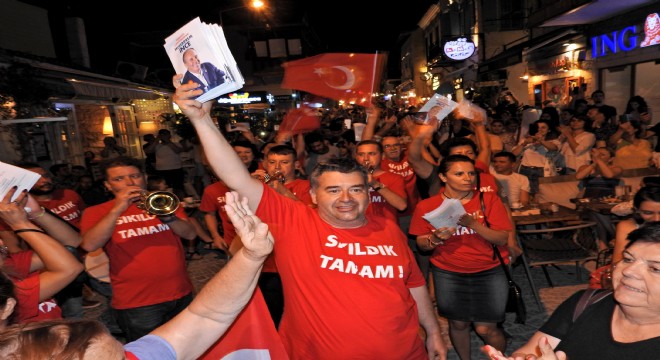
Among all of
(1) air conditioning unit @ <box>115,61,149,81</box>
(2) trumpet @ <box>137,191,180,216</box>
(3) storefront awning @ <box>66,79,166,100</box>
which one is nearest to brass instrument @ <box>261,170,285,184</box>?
(2) trumpet @ <box>137,191,180,216</box>

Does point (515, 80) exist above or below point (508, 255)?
above

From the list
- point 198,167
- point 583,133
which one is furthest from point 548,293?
point 198,167

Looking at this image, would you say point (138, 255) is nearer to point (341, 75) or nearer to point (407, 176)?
point (341, 75)

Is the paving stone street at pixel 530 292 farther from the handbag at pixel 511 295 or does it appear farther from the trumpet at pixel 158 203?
the trumpet at pixel 158 203

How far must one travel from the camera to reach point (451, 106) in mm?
5043

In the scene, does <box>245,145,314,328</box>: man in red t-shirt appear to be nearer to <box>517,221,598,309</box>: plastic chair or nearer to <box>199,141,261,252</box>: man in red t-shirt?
<box>199,141,261,252</box>: man in red t-shirt

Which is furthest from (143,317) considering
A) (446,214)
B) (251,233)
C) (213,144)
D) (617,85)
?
(617,85)

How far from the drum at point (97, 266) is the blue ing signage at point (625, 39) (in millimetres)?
13045

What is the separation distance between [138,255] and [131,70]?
790 inches

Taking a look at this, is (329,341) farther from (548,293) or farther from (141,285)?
(548,293)

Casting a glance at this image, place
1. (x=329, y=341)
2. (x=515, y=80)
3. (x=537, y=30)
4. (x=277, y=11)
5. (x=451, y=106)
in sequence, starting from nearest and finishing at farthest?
(x=329, y=341) < (x=451, y=106) < (x=537, y=30) < (x=515, y=80) < (x=277, y=11)

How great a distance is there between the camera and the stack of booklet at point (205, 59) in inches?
83.7

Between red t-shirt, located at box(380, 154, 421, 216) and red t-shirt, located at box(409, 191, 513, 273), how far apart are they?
1766 millimetres

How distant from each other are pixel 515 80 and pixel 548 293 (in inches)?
800
